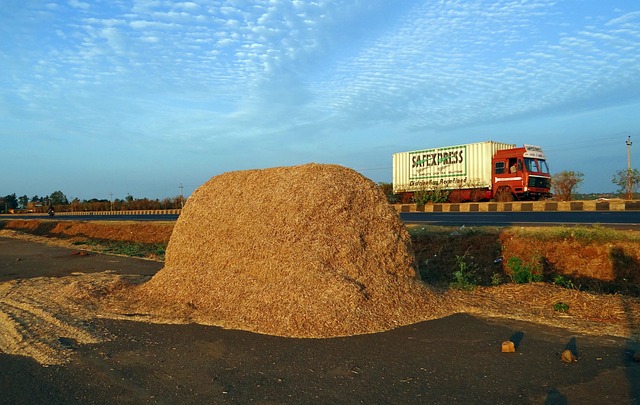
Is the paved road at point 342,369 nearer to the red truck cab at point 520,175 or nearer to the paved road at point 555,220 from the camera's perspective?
the paved road at point 555,220

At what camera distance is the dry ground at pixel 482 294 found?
246 inches

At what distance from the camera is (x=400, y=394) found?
4.27 m

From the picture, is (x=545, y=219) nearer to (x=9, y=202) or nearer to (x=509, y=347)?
(x=509, y=347)

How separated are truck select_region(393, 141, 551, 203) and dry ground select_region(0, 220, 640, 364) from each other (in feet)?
56.3

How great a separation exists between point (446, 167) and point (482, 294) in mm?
26754

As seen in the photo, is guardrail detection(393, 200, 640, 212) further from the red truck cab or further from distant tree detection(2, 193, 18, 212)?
distant tree detection(2, 193, 18, 212)

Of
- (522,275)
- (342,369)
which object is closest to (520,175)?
(522,275)

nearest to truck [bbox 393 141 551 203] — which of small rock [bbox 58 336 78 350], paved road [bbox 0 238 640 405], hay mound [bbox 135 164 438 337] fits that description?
hay mound [bbox 135 164 438 337]

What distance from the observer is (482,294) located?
26.1ft

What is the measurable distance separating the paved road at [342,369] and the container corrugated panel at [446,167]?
2648 cm

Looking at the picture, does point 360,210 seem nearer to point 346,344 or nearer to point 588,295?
point 346,344

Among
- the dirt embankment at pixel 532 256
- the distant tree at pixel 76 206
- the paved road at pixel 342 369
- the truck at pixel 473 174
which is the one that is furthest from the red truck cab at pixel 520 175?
the distant tree at pixel 76 206

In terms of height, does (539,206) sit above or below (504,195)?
below

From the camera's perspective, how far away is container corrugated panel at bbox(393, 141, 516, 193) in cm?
3150
